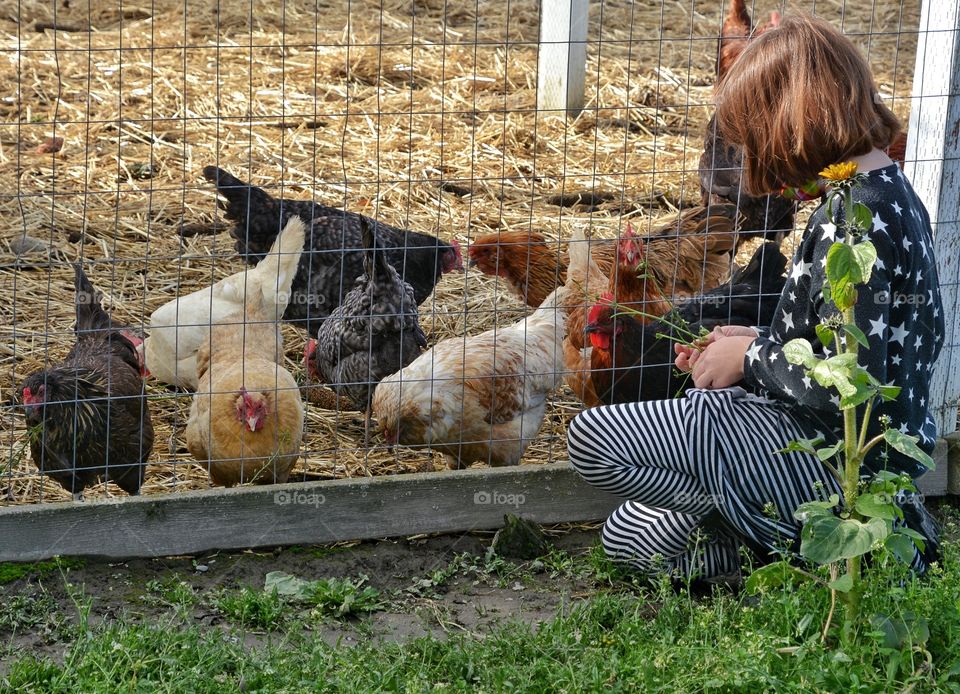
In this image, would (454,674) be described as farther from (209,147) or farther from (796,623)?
(209,147)

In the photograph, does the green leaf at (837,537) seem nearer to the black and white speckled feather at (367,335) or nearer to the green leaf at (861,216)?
the green leaf at (861,216)

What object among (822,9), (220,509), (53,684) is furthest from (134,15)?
(53,684)

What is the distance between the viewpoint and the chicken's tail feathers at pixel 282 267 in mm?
4633

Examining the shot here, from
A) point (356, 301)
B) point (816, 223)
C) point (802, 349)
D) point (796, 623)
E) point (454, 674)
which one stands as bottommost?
point (454, 674)

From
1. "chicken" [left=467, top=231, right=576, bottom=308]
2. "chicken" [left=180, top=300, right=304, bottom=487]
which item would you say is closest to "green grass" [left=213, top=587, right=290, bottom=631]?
"chicken" [left=180, top=300, right=304, bottom=487]

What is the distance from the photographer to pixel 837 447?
244cm

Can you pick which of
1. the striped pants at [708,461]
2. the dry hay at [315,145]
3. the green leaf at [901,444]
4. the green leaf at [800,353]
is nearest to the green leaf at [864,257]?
the green leaf at [800,353]

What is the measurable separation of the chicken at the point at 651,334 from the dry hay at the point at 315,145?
0.47 m

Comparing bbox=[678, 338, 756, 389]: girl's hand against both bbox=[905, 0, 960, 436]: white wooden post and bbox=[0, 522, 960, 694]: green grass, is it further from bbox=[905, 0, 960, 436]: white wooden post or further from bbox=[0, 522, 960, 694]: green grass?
bbox=[905, 0, 960, 436]: white wooden post

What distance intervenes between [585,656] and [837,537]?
0.69 m

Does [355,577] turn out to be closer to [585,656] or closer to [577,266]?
[585,656]

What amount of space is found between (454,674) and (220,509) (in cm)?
106

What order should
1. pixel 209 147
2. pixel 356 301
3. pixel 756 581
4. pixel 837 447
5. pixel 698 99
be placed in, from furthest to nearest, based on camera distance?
pixel 698 99 < pixel 209 147 < pixel 356 301 < pixel 756 581 < pixel 837 447

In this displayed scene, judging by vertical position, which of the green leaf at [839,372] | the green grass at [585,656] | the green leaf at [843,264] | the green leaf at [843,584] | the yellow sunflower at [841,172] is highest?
the yellow sunflower at [841,172]
